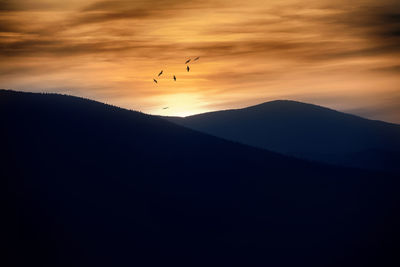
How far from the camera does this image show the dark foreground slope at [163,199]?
57.3 meters

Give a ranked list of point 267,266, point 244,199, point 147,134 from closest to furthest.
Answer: point 267,266, point 244,199, point 147,134

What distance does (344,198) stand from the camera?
84.5m

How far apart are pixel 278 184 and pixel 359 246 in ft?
67.0

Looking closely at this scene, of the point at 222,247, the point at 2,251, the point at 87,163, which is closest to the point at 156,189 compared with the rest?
the point at 87,163

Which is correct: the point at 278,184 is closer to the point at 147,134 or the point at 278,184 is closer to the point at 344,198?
the point at 344,198

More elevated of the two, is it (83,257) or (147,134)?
(147,134)

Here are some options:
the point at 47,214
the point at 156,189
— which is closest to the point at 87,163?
the point at 156,189

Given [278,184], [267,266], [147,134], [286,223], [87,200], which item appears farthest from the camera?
[147,134]

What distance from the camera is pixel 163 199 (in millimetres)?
71438

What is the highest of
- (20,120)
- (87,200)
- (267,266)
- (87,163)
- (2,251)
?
(20,120)

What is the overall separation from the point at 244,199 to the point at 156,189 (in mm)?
13410

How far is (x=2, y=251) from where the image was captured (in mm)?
49062

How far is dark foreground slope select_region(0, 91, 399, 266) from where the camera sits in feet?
A: 188

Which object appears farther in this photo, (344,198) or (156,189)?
(344,198)
